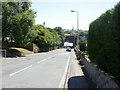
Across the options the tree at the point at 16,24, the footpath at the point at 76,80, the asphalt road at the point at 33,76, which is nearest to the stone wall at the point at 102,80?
the footpath at the point at 76,80

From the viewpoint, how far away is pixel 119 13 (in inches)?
375

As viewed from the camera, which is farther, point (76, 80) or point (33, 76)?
point (33, 76)

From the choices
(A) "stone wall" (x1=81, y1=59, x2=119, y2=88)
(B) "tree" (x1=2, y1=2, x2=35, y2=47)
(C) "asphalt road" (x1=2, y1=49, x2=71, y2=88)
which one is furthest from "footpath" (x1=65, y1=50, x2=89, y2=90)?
(B) "tree" (x1=2, y1=2, x2=35, y2=47)

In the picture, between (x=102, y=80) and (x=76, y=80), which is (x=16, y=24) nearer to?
(x=76, y=80)

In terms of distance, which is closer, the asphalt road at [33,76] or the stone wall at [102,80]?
the stone wall at [102,80]

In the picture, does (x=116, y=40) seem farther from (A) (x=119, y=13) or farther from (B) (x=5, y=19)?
(B) (x=5, y=19)

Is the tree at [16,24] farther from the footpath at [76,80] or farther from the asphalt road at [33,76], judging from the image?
the footpath at [76,80]

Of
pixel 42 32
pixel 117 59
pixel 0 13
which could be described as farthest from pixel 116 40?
pixel 42 32

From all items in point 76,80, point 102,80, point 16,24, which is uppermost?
point 16,24

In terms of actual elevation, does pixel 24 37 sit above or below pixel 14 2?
below

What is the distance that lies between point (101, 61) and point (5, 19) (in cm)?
4471

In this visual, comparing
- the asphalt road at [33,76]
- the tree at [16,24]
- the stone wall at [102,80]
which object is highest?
the tree at [16,24]

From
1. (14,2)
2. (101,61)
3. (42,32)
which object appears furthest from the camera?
(42,32)

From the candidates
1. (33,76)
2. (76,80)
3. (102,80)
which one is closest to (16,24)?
(33,76)
